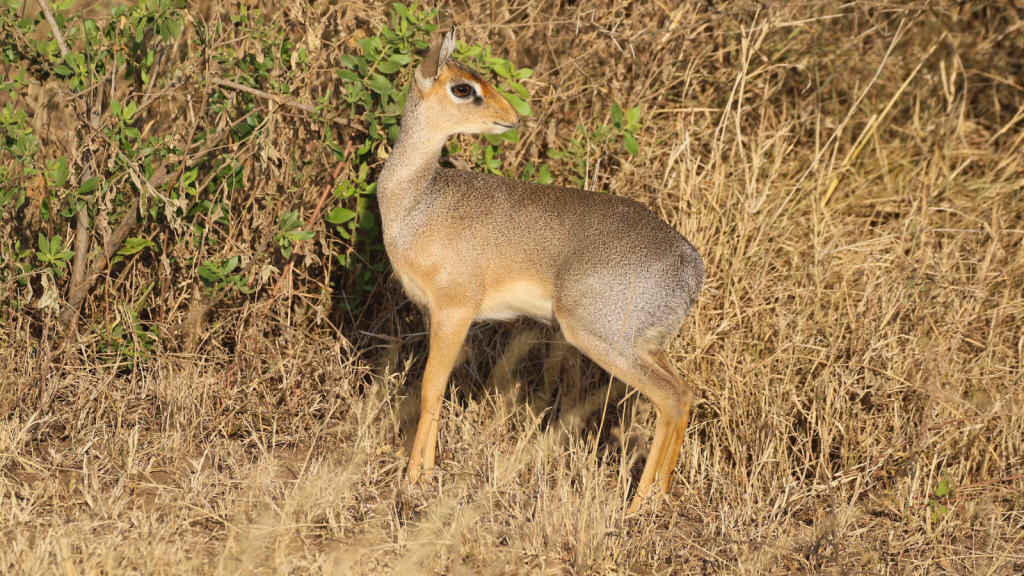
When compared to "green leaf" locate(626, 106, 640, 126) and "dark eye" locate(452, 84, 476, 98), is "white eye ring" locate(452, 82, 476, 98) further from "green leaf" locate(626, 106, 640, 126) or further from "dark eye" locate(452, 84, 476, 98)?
"green leaf" locate(626, 106, 640, 126)

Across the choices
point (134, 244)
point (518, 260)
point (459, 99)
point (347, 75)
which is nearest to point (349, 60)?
point (347, 75)

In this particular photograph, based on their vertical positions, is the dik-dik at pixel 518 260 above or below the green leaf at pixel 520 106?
below

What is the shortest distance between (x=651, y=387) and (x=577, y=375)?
0.98m

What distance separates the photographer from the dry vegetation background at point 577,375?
3.71 metres

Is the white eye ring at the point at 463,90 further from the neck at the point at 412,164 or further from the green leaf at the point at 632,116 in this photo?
the green leaf at the point at 632,116

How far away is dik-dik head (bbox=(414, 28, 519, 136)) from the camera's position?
411 centimetres

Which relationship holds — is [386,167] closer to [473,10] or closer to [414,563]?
[473,10]

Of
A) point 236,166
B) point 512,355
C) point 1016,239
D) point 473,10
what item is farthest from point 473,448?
point 1016,239

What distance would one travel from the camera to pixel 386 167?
429 cm

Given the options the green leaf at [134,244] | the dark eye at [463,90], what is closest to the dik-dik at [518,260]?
the dark eye at [463,90]

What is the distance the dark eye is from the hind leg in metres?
0.98

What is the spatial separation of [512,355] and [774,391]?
4.24 feet

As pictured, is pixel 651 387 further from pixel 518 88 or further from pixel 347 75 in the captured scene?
pixel 347 75

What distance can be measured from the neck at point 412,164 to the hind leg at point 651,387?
79 cm
